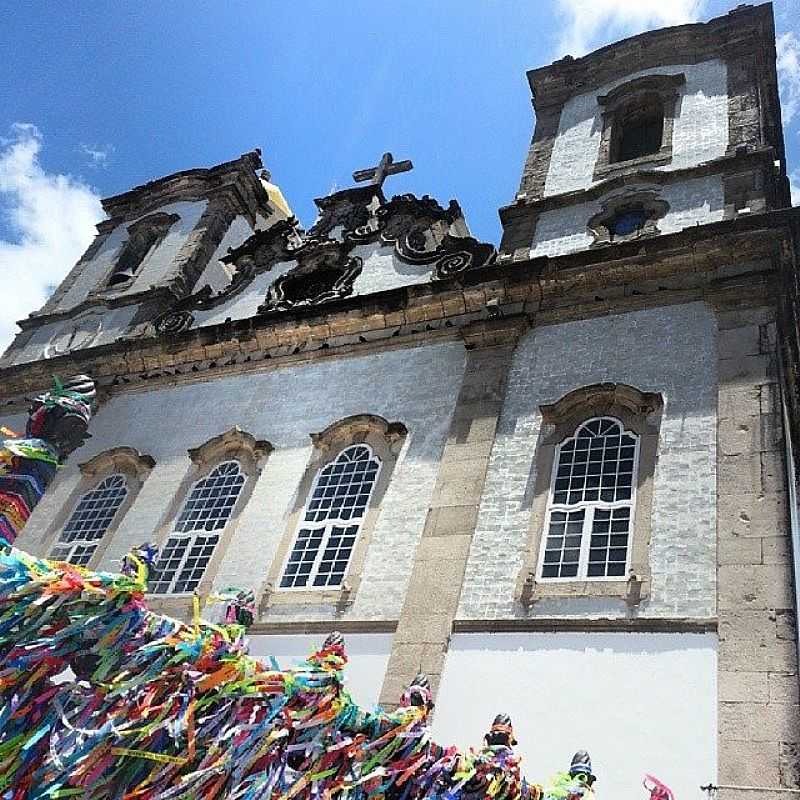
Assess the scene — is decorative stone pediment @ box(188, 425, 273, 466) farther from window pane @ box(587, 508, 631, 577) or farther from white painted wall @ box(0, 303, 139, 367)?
white painted wall @ box(0, 303, 139, 367)

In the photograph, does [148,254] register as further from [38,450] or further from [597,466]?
[597,466]

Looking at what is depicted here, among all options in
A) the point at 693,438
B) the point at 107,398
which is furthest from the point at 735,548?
the point at 107,398

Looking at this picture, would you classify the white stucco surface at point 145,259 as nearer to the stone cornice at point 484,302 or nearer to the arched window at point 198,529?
the stone cornice at point 484,302

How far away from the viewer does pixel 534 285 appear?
12.0m

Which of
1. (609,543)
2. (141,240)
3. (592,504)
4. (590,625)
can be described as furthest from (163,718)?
(141,240)

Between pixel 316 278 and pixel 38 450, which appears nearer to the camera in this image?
pixel 38 450

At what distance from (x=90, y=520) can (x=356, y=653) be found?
18.3ft

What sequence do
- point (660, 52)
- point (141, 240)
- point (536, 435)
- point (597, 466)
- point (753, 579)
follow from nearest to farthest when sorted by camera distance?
point (753, 579) → point (597, 466) → point (536, 435) → point (660, 52) → point (141, 240)

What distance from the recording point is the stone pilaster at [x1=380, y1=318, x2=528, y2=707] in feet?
28.6

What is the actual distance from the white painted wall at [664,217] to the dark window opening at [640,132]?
6.12 feet

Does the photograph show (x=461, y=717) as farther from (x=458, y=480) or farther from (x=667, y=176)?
(x=667, y=176)

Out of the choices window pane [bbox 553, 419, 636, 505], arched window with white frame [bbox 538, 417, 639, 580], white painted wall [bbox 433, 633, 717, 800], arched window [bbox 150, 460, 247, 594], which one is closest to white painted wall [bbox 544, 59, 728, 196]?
window pane [bbox 553, 419, 636, 505]

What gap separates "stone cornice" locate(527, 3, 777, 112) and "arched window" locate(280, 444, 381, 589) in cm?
897

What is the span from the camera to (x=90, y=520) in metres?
12.9
